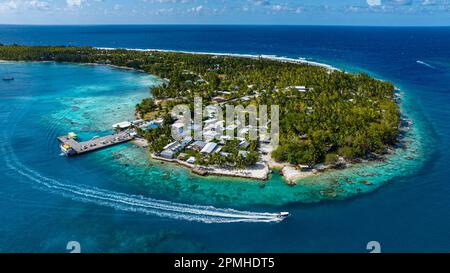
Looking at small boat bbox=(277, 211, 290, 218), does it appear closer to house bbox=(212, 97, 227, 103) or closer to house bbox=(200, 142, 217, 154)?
house bbox=(200, 142, 217, 154)

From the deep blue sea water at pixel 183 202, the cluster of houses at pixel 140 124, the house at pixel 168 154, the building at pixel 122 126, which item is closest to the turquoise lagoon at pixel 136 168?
the deep blue sea water at pixel 183 202

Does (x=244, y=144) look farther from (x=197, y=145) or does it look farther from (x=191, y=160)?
(x=191, y=160)

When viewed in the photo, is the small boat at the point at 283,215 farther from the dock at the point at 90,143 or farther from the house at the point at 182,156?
the dock at the point at 90,143

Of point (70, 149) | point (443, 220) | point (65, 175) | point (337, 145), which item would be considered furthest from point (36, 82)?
point (443, 220)

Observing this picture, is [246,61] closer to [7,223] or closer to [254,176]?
[254,176]

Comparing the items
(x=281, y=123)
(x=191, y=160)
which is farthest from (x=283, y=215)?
(x=281, y=123)
